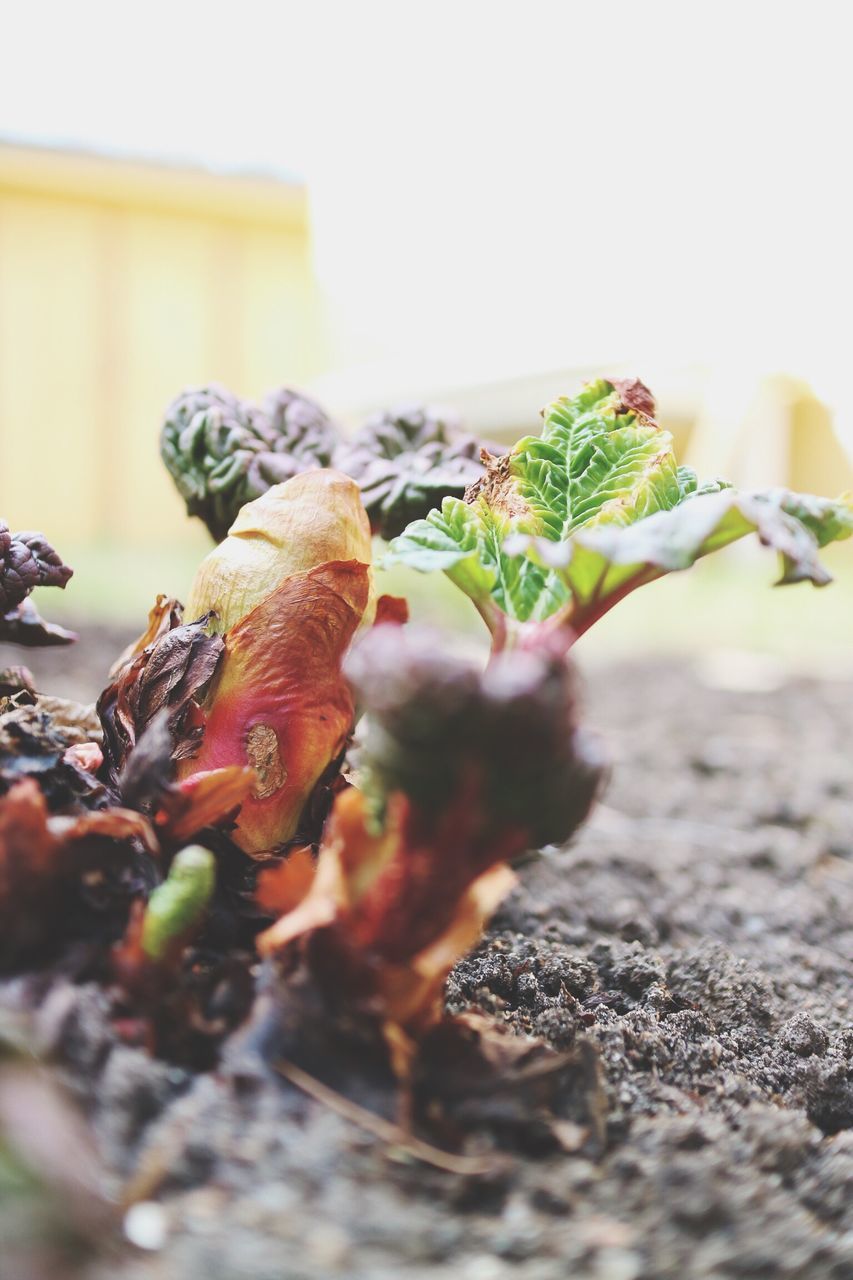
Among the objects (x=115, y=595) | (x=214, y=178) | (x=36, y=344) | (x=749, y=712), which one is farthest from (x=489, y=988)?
(x=214, y=178)

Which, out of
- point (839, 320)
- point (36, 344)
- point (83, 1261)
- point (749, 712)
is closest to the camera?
point (83, 1261)

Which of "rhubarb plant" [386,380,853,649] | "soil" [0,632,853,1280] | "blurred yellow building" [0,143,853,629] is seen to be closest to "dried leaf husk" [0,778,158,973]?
"soil" [0,632,853,1280]

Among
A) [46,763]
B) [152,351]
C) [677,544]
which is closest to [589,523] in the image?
[677,544]

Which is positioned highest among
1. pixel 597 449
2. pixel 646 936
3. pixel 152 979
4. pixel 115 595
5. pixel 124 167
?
pixel 124 167

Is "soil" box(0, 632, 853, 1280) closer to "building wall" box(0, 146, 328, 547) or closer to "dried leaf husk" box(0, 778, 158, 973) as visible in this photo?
"dried leaf husk" box(0, 778, 158, 973)

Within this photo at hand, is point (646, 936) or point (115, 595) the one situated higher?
point (646, 936)

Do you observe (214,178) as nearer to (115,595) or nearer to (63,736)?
(115,595)

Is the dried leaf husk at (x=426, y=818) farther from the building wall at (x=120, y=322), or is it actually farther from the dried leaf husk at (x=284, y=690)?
the building wall at (x=120, y=322)
